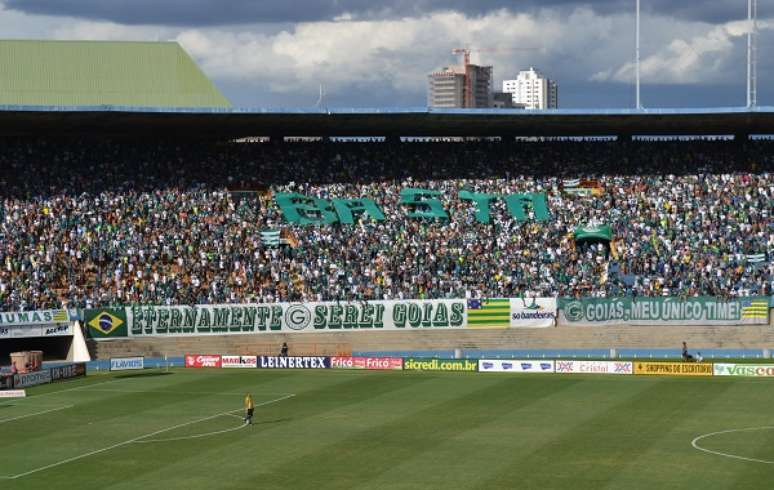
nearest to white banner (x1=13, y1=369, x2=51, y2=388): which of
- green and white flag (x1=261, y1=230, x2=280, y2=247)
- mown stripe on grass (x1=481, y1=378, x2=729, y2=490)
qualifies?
green and white flag (x1=261, y1=230, x2=280, y2=247)

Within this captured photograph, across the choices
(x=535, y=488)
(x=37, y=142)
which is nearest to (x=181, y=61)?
(x=37, y=142)

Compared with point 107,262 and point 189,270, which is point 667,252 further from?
point 107,262

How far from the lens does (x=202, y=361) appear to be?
66.7 metres

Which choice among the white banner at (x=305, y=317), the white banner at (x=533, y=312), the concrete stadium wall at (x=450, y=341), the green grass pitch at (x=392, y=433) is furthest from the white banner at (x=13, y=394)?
the white banner at (x=533, y=312)

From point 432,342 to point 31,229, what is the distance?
2333 centimetres

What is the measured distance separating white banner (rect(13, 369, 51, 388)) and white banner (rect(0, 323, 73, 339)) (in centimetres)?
479

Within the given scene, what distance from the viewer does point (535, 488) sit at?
34438 mm

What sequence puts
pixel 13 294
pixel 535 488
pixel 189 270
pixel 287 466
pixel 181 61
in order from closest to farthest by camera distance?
pixel 535 488 < pixel 287 466 < pixel 13 294 < pixel 189 270 < pixel 181 61

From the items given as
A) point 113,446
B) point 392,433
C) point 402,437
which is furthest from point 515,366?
point 113,446

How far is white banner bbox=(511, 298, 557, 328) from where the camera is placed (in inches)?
2697

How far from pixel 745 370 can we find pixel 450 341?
56.3 ft

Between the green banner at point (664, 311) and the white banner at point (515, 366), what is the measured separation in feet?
25.9

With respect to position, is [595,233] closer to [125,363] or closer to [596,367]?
[596,367]

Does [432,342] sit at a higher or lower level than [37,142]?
lower
